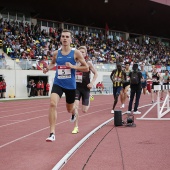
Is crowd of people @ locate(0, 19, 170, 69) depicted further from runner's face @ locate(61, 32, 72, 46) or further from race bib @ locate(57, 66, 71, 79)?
race bib @ locate(57, 66, 71, 79)

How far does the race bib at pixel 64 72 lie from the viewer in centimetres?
645

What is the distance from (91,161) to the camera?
16.6 feet

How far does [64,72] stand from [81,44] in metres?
34.9

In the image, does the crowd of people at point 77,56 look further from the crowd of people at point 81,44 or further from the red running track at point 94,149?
the red running track at point 94,149

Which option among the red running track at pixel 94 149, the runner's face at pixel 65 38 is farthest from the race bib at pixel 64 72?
the red running track at pixel 94 149

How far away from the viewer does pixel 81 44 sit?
41031 millimetres

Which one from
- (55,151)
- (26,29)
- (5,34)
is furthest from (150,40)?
(55,151)

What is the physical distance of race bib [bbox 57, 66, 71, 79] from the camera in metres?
6.45

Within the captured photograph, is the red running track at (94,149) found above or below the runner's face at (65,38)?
below

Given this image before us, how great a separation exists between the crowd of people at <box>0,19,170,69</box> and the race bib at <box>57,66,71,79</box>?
21872 millimetres

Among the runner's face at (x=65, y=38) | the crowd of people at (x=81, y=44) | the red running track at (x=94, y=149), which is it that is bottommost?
the red running track at (x=94, y=149)

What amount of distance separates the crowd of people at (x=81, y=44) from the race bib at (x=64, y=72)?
21.9 m

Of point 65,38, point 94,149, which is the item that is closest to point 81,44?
point 65,38

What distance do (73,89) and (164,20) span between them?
48680mm
